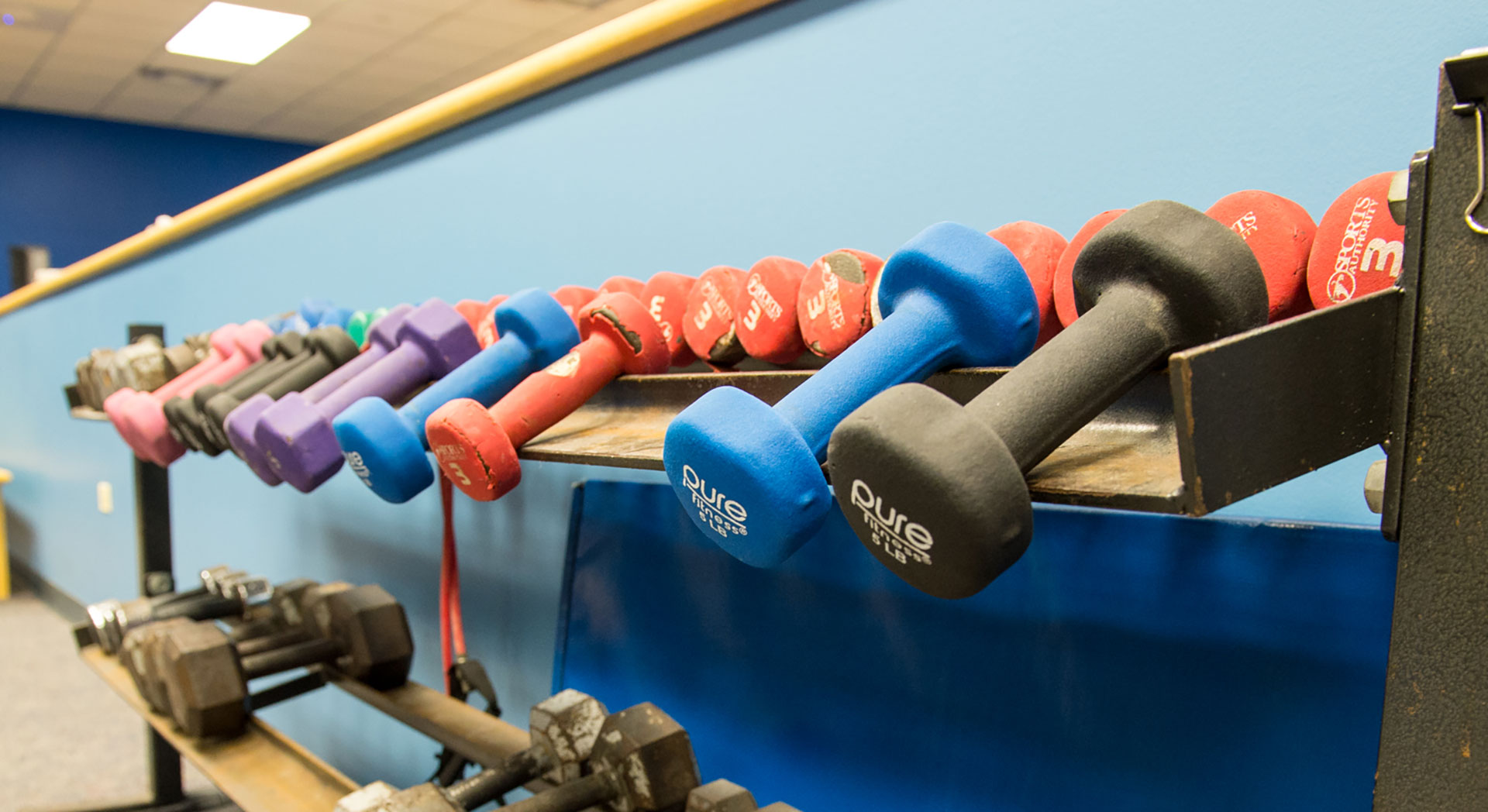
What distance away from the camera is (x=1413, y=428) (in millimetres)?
324

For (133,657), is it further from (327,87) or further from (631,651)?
(327,87)

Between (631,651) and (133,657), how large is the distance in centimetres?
79

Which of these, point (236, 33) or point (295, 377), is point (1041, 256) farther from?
point (236, 33)

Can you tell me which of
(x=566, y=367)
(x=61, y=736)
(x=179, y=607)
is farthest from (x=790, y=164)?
(x=61, y=736)

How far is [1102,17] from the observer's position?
65 centimetres

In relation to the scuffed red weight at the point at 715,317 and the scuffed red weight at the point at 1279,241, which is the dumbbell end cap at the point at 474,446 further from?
the scuffed red weight at the point at 1279,241

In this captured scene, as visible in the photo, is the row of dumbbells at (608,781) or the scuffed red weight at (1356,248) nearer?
the scuffed red weight at (1356,248)

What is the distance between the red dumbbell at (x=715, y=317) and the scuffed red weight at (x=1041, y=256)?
0.66 feet

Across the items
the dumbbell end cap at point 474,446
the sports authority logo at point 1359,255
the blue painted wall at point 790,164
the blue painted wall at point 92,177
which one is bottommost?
the dumbbell end cap at point 474,446

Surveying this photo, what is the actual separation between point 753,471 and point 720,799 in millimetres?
387

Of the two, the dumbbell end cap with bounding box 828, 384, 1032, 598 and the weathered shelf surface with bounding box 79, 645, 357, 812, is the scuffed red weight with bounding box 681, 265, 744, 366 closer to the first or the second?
the dumbbell end cap with bounding box 828, 384, 1032, 598

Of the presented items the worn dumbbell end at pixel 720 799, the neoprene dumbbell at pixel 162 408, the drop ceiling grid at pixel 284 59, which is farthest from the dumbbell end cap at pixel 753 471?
the drop ceiling grid at pixel 284 59

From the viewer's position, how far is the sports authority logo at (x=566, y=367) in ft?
2.19

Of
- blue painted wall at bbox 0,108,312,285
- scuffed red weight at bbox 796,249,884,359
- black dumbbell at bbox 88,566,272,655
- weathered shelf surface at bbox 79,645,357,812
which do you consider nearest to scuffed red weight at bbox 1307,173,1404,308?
scuffed red weight at bbox 796,249,884,359
